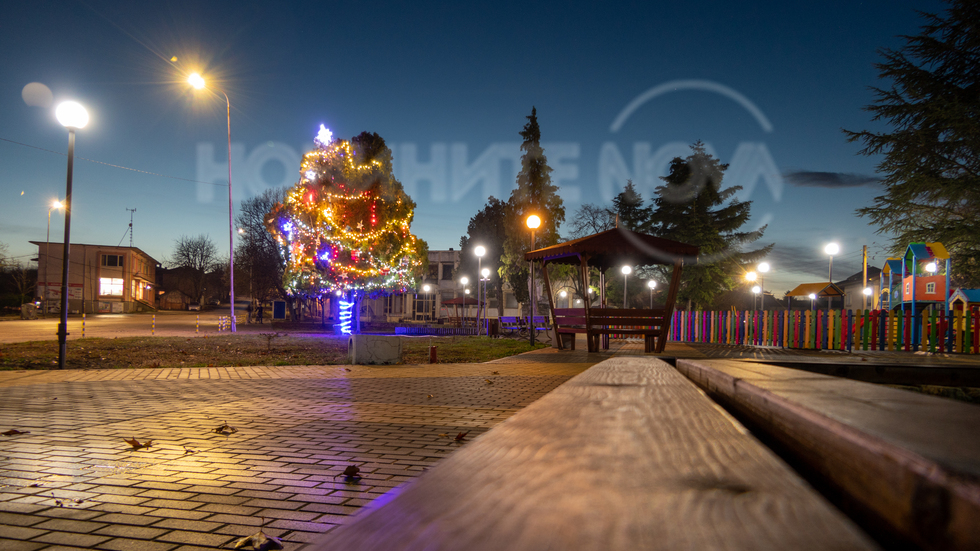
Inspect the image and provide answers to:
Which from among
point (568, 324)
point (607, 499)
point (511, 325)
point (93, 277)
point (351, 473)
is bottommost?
point (511, 325)

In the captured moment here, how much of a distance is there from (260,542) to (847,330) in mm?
15575

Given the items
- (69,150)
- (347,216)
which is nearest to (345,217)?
(347,216)

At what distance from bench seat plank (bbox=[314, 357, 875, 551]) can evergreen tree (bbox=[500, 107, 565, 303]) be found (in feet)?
115

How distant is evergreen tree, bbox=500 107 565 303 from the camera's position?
3622 cm

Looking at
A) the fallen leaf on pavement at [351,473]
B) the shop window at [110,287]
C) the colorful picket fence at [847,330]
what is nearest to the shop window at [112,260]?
the shop window at [110,287]

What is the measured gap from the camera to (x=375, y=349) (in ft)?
36.8

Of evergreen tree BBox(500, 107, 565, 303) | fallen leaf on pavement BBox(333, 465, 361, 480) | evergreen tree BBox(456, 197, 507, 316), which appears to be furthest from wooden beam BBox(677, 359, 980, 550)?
evergreen tree BBox(456, 197, 507, 316)

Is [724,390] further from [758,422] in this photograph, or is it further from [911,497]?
[911,497]

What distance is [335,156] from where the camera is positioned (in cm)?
2486

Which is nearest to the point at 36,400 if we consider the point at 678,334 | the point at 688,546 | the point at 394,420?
the point at 394,420

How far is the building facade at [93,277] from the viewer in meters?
55.5

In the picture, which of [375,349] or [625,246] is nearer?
[375,349]

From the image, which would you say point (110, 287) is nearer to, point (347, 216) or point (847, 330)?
point (347, 216)

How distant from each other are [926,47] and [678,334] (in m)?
15.7
